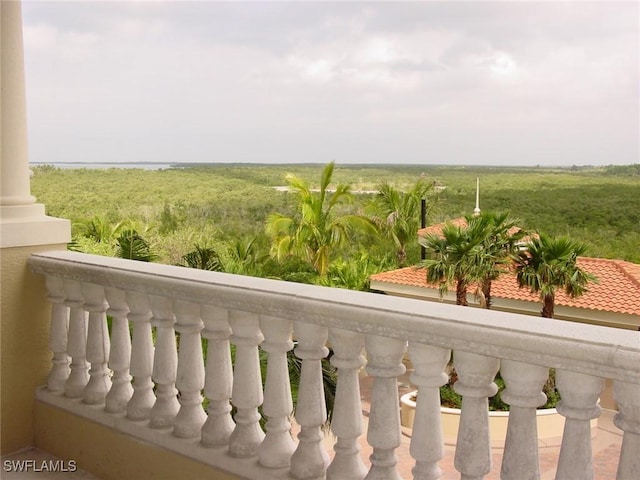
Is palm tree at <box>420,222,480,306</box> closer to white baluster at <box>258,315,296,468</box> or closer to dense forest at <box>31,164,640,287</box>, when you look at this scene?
dense forest at <box>31,164,640,287</box>

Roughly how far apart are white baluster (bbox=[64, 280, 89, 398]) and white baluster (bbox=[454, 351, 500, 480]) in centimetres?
127

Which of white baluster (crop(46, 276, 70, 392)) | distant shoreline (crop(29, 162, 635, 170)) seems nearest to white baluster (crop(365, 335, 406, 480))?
white baluster (crop(46, 276, 70, 392))

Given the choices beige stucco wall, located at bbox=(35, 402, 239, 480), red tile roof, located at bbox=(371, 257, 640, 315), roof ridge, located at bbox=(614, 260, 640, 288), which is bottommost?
red tile roof, located at bbox=(371, 257, 640, 315)

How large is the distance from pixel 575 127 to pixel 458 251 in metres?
29.5

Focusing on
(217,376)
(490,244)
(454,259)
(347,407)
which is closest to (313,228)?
(454,259)

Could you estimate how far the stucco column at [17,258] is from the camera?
2.13 m

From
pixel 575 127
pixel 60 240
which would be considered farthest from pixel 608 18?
pixel 60 240

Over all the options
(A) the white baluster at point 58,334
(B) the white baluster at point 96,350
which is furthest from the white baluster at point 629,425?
(A) the white baluster at point 58,334

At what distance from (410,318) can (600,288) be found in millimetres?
16687

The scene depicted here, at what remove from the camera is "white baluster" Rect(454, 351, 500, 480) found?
118cm

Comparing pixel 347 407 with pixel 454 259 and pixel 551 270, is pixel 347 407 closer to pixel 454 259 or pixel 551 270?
A: pixel 454 259

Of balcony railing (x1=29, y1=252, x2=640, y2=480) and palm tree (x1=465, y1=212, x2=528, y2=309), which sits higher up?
balcony railing (x1=29, y1=252, x2=640, y2=480)

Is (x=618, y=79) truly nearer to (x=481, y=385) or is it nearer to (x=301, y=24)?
(x=301, y=24)

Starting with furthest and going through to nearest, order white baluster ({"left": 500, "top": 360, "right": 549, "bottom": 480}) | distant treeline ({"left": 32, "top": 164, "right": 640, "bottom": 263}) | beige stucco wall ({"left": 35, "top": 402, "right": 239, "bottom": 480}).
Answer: distant treeline ({"left": 32, "top": 164, "right": 640, "bottom": 263})
beige stucco wall ({"left": 35, "top": 402, "right": 239, "bottom": 480})
white baluster ({"left": 500, "top": 360, "right": 549, "bottom": 480})
